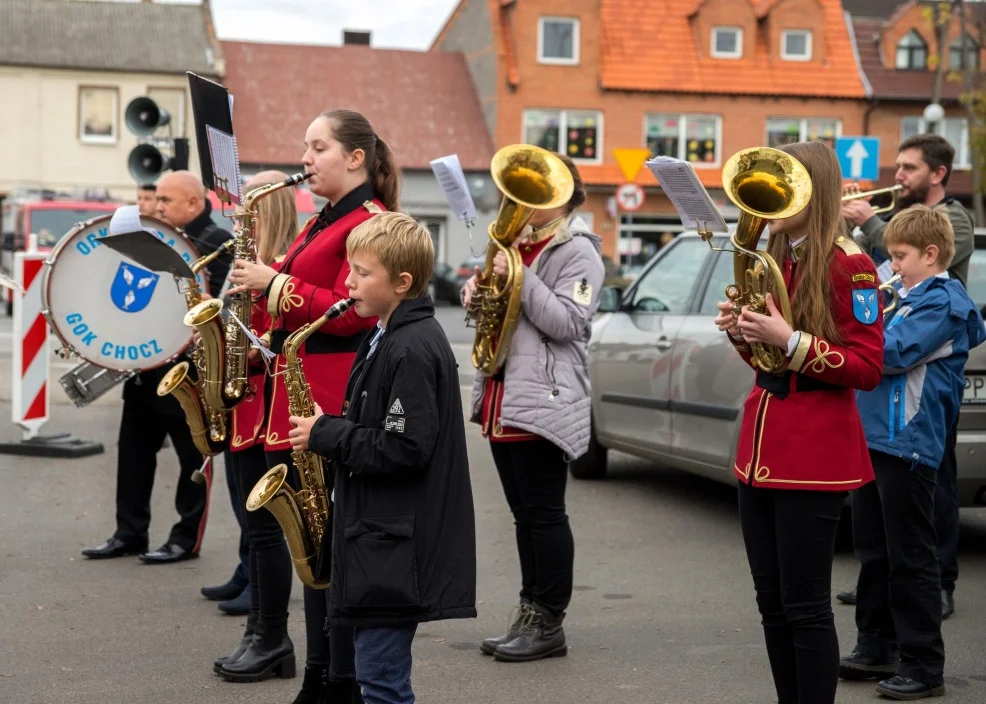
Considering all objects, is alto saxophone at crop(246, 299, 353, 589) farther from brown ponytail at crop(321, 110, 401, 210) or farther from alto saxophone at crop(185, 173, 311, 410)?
brown ponytail at crop(321, 110, 401, 210)

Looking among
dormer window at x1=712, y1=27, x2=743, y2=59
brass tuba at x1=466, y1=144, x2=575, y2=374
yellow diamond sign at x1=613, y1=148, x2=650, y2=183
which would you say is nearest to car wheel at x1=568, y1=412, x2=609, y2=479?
brass tuba at x1=466, y1=144, x2=575, y2=374

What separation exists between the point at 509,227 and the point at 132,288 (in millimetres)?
2663

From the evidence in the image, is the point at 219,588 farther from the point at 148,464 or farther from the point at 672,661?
the point at 672,661

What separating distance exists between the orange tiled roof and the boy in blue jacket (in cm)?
3950

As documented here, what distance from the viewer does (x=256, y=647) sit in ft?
17.3

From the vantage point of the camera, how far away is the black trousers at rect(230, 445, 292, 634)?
16.8 ft

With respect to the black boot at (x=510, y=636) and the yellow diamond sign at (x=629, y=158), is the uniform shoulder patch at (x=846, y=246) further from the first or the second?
the yellow diamond sign at (x=629, y=158)

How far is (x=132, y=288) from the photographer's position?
739 cm

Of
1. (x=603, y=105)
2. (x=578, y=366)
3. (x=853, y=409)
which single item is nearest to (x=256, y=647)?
(x=578, y=366)

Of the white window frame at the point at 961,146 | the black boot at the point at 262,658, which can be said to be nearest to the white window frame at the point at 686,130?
the white window frame at the point at 961,146

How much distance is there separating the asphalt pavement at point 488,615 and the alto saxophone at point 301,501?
0.90 meters

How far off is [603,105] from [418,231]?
40864 millimetres

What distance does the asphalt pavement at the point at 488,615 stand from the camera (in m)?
5.22

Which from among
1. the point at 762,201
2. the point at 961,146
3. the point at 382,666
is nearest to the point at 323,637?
the point at 382,666
